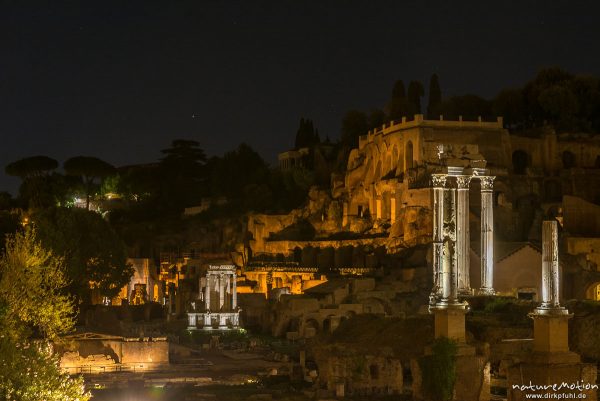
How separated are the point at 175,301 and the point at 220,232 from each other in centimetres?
1624

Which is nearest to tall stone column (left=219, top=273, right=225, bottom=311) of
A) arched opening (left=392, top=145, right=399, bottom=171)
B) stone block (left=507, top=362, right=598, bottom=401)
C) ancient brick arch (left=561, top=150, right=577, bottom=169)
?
arched opening (left=392, top=145, right=399, bottom=171)

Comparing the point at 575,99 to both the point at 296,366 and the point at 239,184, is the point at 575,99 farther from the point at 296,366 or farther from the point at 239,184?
the point at 296,366

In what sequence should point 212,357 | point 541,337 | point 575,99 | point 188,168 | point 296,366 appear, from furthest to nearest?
point 188,168
point 575,99
point 212,357
point 296,366
point 541,337

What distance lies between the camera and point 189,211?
86.4 meters

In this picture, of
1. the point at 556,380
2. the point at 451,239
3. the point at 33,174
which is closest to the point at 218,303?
the point at 451,239

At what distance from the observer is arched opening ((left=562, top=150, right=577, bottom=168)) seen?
71688 mm

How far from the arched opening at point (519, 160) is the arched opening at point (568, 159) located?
2.86 m

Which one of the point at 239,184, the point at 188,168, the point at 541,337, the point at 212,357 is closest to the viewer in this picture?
the point at 541,337

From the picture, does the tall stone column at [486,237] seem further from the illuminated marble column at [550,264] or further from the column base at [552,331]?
the column base at [552,331]

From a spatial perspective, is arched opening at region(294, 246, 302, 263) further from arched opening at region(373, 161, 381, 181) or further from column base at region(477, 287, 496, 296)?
column base at region(477, 287, 496, 296)

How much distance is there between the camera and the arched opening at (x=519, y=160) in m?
70.8

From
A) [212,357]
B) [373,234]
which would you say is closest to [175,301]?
[373,234]

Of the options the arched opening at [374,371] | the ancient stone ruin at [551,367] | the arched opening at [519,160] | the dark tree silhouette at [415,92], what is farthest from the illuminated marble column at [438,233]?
the dark tree silhouette at [415,92]

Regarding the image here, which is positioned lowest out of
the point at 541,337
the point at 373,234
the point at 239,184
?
the point at 541,337
